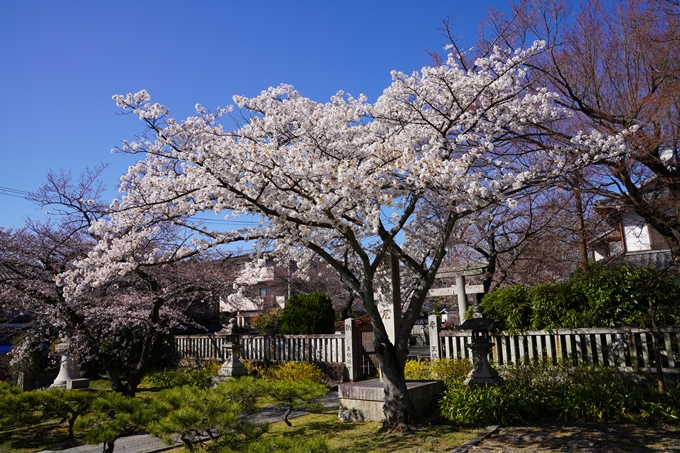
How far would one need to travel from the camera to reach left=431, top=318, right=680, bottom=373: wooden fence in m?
7.75

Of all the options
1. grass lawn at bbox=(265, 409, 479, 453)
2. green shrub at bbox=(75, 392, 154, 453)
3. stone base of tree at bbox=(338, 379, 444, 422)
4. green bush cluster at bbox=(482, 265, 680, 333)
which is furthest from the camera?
green bush cluster at bbox=(482, 265, 680, 333)

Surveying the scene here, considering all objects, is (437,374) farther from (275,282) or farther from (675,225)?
(275,282)

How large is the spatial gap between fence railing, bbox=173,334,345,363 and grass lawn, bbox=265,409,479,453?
462cm

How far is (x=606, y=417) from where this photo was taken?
6625 mm

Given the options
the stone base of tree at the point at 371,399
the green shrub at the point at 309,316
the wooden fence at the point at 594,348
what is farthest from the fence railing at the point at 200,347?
the wooden fence at the point at 594,348

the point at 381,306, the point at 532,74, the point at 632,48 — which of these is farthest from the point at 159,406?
the point at 632,48

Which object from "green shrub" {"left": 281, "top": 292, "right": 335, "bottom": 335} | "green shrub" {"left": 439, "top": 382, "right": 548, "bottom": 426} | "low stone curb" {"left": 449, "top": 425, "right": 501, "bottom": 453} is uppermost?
"green shrub" {"left": 281, "top": 292, "right": 335, "bottom": 335}

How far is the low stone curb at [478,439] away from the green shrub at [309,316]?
7.56m

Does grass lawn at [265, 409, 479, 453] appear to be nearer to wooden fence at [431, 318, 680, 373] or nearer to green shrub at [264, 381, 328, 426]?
green shrub at [264, 381, 328, 426]

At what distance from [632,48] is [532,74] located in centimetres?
209

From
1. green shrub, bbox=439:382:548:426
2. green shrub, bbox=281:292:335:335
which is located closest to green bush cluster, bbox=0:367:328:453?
green shrub, bbox=439:382:548:426

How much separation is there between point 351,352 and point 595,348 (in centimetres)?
559

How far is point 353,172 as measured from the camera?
6.21 metres

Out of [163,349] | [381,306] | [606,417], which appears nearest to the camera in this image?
[606,417]
